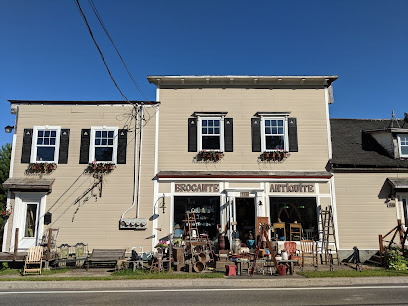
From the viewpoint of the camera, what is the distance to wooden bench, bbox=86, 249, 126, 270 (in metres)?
13.1

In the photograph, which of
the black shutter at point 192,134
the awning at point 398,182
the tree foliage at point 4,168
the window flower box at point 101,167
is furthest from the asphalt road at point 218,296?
the tree foliage at point 4,168

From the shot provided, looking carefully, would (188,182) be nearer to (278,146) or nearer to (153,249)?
(153,249)

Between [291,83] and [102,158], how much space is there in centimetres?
959

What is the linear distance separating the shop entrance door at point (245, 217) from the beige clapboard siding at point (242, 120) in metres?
1.54

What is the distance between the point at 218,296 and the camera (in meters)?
8.33

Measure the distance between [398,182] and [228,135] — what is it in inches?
305

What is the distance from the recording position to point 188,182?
1474 centimetres

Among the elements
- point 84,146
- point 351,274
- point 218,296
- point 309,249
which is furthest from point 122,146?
point 351,274

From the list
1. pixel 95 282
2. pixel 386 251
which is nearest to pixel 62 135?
pixel 95 282

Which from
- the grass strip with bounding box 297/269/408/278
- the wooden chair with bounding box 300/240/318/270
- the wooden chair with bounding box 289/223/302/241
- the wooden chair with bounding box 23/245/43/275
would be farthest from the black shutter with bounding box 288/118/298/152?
the wooden chair with bounding box 23/245/43/275

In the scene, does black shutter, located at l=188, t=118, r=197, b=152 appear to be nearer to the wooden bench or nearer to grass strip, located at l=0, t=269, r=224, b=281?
the wooden bench

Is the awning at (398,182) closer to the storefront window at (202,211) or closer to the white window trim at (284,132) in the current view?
the white window trim at (284,132)

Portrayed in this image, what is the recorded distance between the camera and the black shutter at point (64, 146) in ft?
48.9

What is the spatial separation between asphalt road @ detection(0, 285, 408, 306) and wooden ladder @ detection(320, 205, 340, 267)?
423cm
